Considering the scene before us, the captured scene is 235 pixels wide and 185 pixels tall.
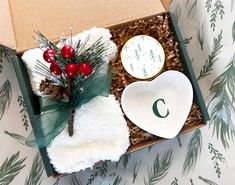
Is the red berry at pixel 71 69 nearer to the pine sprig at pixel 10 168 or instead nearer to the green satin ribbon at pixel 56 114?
the green satin ribbon at pixel 56 114

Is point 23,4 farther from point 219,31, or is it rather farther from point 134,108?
point 219,31

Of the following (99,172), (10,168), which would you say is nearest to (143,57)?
(99,172)

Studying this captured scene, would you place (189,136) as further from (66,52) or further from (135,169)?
(66,52)

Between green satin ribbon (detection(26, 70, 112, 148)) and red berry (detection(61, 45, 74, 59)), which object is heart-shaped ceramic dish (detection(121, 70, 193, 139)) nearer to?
green satin ribbon (detection(26, 70, 112, 148))

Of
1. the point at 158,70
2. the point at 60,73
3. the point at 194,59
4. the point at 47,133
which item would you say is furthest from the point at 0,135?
the point at 194,59

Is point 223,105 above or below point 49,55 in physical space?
below

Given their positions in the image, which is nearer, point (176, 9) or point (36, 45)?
point (36, 45)

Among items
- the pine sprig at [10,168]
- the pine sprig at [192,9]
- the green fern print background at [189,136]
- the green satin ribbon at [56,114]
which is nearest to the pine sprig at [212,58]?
the green fern print background at [189,136]
